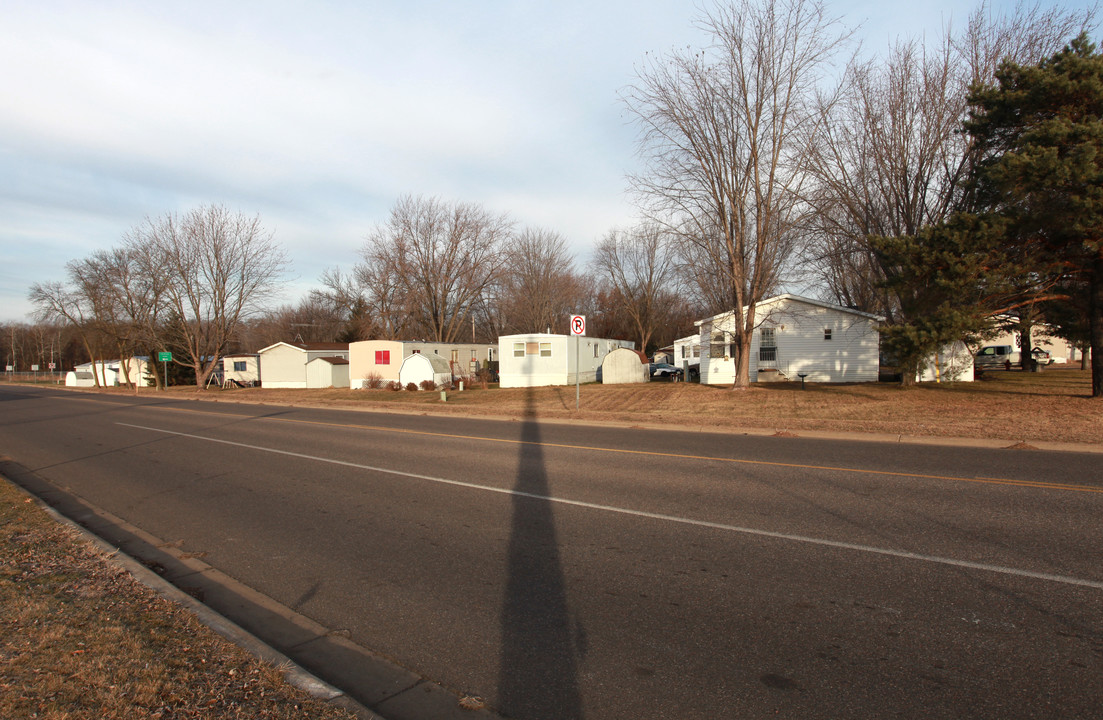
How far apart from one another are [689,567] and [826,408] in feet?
50.9

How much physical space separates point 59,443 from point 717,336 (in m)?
27.2

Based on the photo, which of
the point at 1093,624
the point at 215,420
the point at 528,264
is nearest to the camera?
the point at 1093,624

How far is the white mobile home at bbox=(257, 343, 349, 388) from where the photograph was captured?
46.2 meters

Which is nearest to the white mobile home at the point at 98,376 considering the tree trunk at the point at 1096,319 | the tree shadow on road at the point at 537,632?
the tree shadow on road at the point at 537,632

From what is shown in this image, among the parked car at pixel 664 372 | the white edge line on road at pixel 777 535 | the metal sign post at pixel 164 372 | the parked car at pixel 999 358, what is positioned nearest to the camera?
Answer: the white edge line on road at pixel 777 535

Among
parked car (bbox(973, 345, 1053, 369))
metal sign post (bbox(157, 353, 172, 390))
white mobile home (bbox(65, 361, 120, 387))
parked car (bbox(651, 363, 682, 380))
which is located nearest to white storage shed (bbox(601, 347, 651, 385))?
parked car (bbox(651, 363, 682, 380))

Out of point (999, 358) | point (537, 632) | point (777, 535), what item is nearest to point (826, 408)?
point (777, 535)

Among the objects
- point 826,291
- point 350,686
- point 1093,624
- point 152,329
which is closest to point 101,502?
point 350,686

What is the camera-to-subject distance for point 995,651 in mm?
3777

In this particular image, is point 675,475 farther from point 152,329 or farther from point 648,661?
point 152,329

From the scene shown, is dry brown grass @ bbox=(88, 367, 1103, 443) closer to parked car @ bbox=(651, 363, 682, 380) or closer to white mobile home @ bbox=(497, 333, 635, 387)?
white mobile home @ bbox=(497, 333, 635, 387)

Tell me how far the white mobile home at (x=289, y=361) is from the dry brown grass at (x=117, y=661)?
42.6 meters

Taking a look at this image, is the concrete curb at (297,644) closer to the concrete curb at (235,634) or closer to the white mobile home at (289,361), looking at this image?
the concrete curb at (235,634)

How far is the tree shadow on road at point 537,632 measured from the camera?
3.46 meters
